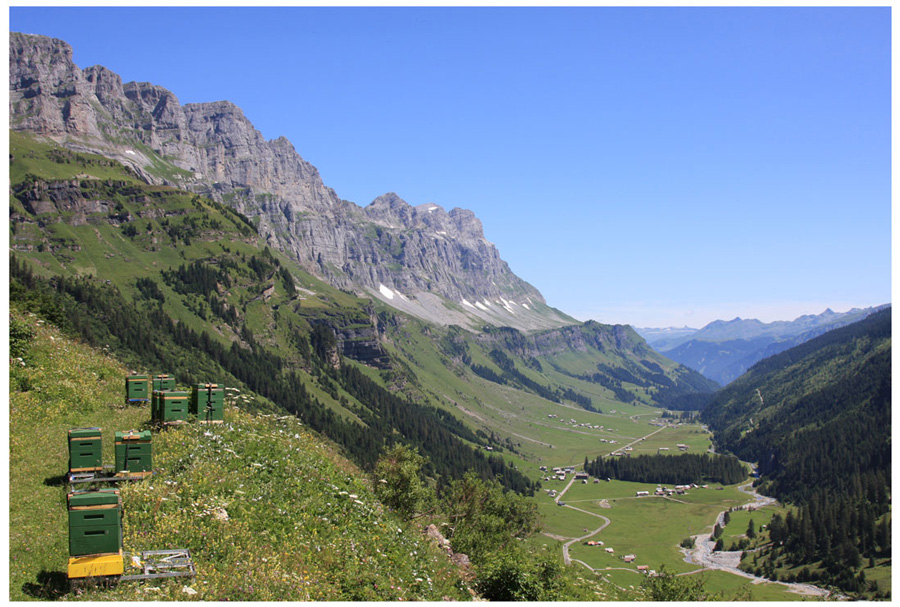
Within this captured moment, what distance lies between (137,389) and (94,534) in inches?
946

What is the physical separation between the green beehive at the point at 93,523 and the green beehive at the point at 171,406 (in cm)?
1689

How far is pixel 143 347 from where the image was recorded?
189875 mm

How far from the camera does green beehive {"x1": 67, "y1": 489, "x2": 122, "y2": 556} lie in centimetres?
1947

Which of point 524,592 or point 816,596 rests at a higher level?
point 524,592

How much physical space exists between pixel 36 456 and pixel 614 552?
7611 inches

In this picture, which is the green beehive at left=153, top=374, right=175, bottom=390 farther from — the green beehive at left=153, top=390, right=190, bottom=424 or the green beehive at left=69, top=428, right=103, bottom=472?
the green beehive at left=69, top=428, right=103, bottom=472

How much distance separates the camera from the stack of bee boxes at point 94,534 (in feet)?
63.8

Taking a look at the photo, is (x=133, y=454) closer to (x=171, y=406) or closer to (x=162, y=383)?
(x=171, y=406)

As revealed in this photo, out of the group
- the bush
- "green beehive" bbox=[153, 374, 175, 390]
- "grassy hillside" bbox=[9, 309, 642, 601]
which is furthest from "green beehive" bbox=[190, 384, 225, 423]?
the bush

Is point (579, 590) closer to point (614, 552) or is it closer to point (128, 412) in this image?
point (128, 412)

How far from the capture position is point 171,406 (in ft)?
119

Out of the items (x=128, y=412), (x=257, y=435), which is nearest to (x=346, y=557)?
(x=257, y=435)

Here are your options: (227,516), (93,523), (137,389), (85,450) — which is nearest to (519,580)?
(227,516)

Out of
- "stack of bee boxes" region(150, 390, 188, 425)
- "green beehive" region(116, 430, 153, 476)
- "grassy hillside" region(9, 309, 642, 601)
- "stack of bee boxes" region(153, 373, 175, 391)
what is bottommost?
"grassy hillside" region(9, 309, 642, 601)
